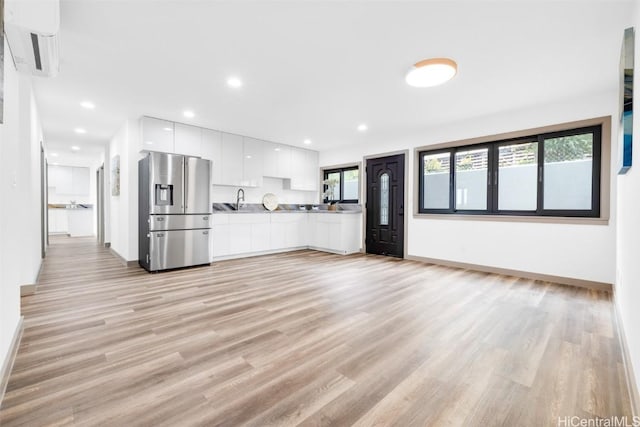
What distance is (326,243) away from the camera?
6.04 metres

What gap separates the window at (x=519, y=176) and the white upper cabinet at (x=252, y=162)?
10.3 feet

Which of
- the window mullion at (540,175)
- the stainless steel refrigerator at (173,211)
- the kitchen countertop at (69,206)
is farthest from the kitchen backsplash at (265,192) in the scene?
the kitchen countertop at (69,206)

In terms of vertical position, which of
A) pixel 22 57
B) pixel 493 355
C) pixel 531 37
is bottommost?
pixel 493 355

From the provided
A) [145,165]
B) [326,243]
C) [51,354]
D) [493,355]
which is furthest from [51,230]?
[493,355]

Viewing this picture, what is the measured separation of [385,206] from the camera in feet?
18.4

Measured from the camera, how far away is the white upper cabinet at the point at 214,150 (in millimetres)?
4898

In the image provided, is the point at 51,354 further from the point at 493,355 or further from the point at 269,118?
the point at 269,118

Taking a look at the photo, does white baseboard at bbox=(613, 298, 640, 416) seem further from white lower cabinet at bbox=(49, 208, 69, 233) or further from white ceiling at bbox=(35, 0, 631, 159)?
white lower cabinet at bbox=(49, 208, 69, 233)

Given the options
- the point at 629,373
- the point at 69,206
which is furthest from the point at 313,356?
the point at 69,206

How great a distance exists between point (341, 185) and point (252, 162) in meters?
2.20

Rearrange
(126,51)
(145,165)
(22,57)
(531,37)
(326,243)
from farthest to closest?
(326,243)
(145,165)
(126,51)
(531,37)
(22,57)

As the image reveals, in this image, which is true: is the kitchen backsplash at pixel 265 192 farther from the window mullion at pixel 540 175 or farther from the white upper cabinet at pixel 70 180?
the white upper cabinet at pixel 70 180

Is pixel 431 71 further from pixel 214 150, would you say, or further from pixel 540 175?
pixel 214 150

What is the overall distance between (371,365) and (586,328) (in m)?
1.91
